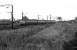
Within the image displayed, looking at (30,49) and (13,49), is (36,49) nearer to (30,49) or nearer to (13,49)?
(30,49)

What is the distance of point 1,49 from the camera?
13.0 metres

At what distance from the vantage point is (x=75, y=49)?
12.8 meters

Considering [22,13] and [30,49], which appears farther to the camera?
[22,13]

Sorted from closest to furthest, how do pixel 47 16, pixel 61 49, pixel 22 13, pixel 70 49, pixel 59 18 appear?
pixel 61 49, pixel 70 49, pixel 22 13, pixel 47 16, pixel 59 18

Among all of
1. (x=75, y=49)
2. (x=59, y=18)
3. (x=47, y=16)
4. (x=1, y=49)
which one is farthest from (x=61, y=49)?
(x=59, y=18)

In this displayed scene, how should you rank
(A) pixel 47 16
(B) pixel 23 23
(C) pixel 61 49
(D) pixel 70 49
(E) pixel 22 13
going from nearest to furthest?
1. (C) pixel 61 49
2. (D) pixel 70 49
3. (B) pixel 23 23
4. (E) pixel 22 13
5. (A) pixel 47 16

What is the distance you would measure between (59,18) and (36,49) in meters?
88.2

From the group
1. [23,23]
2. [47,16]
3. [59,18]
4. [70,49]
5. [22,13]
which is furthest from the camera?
[59,18]

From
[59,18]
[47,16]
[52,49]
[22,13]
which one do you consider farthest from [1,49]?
[59,18]

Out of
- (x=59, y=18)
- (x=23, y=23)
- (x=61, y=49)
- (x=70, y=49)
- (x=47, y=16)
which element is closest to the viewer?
(x=61, y=49)

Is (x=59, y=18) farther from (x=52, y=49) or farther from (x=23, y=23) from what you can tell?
(x=52, y=49)

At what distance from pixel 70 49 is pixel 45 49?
2552mm

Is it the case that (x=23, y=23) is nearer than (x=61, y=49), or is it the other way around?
(x=61, y=49)

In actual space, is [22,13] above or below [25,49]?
above
